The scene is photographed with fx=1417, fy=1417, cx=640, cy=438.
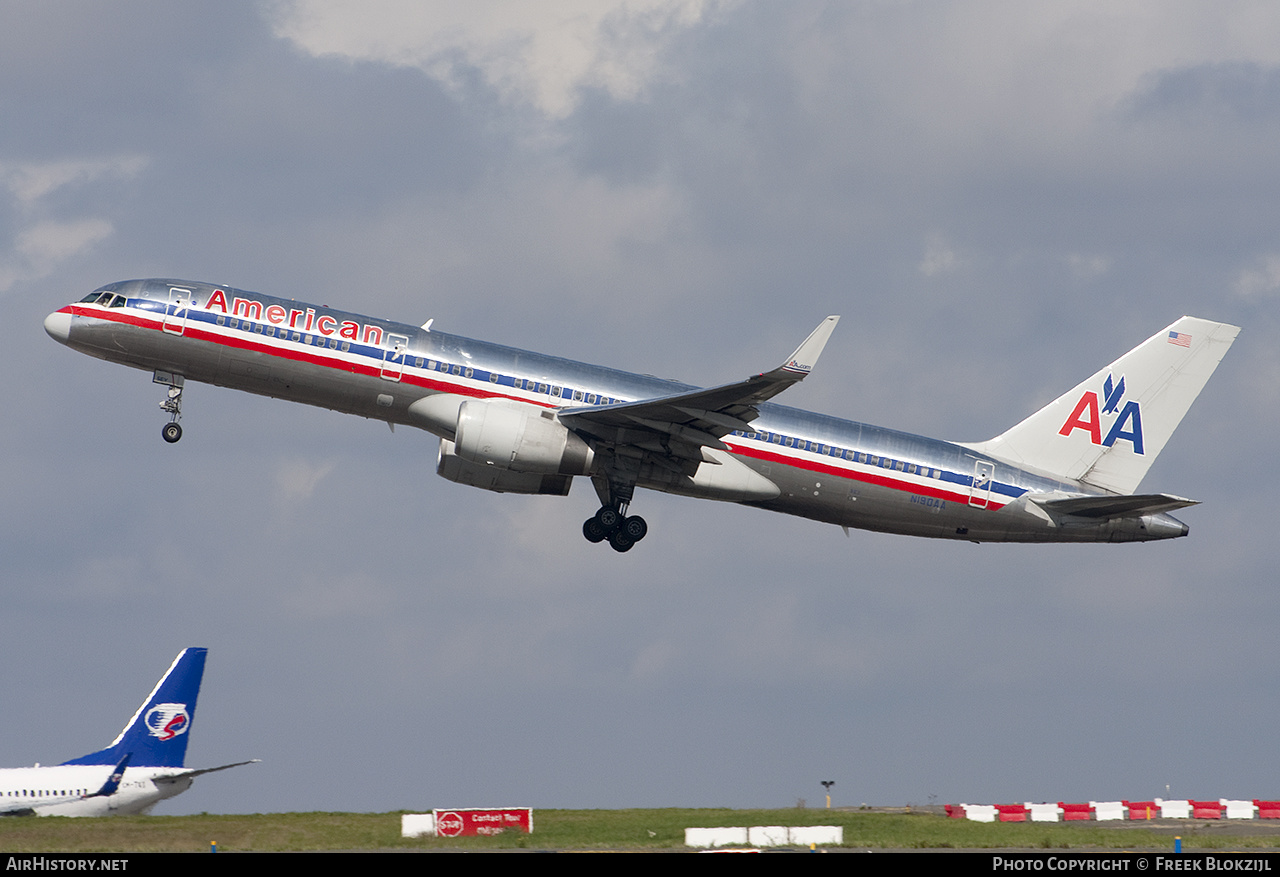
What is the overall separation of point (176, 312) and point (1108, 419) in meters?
30.0

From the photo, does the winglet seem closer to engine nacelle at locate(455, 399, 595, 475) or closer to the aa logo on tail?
engine nacelle at locate(455, 399, 595, 475)

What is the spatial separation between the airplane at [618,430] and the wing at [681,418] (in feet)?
0.21

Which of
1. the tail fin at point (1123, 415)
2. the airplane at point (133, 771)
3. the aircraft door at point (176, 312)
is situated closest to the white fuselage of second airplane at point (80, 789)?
the airplane at point (133, 771)

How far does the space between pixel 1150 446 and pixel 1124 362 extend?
3.02 m

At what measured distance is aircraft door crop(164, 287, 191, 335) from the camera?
129 ft

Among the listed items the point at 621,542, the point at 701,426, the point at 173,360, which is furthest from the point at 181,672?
the point at 701,426

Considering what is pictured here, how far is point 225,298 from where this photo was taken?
131 feet

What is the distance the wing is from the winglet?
231mm

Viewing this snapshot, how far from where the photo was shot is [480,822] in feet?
115
